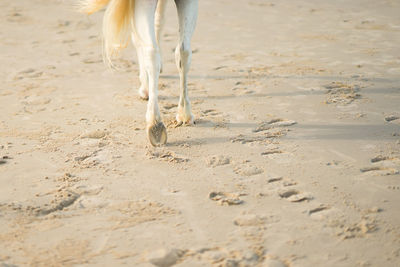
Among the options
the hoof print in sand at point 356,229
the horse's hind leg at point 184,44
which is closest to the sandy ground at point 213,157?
the hoof print in sand at point 356,229

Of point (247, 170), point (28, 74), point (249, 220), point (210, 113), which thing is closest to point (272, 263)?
point (249, 220)

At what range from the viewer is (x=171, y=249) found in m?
2.51

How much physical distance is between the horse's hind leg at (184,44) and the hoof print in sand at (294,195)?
133 cm

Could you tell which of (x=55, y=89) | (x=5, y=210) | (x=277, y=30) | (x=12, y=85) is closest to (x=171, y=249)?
(x=5, y=210)

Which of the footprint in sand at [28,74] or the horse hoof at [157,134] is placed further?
the footprint in sand at [28,74]

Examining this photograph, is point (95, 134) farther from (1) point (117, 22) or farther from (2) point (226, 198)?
(2) point (226, 198)

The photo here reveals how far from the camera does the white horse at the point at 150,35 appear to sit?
369cm

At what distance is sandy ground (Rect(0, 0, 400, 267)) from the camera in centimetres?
255

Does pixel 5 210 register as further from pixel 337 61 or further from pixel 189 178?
pixel 337 61

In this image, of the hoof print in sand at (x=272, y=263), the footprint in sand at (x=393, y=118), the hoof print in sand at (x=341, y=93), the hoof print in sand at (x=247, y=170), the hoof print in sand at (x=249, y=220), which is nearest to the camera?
the hoof print in sand at (x=272, y=263)

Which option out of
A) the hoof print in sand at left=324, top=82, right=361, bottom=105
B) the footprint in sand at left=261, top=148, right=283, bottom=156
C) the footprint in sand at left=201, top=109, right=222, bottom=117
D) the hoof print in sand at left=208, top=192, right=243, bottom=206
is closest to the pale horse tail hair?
the footprint in sand at left=201, top=109, right=222, bottom=117

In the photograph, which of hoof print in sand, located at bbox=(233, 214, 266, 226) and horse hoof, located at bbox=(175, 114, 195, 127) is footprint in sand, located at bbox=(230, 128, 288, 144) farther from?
hoof print in sand, located at bbox=(233, 214, 266, 226)

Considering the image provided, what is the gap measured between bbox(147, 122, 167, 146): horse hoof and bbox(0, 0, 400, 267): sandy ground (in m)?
0.10

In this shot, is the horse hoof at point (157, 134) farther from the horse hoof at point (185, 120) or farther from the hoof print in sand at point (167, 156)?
the horse hoof at point (185, 120)
